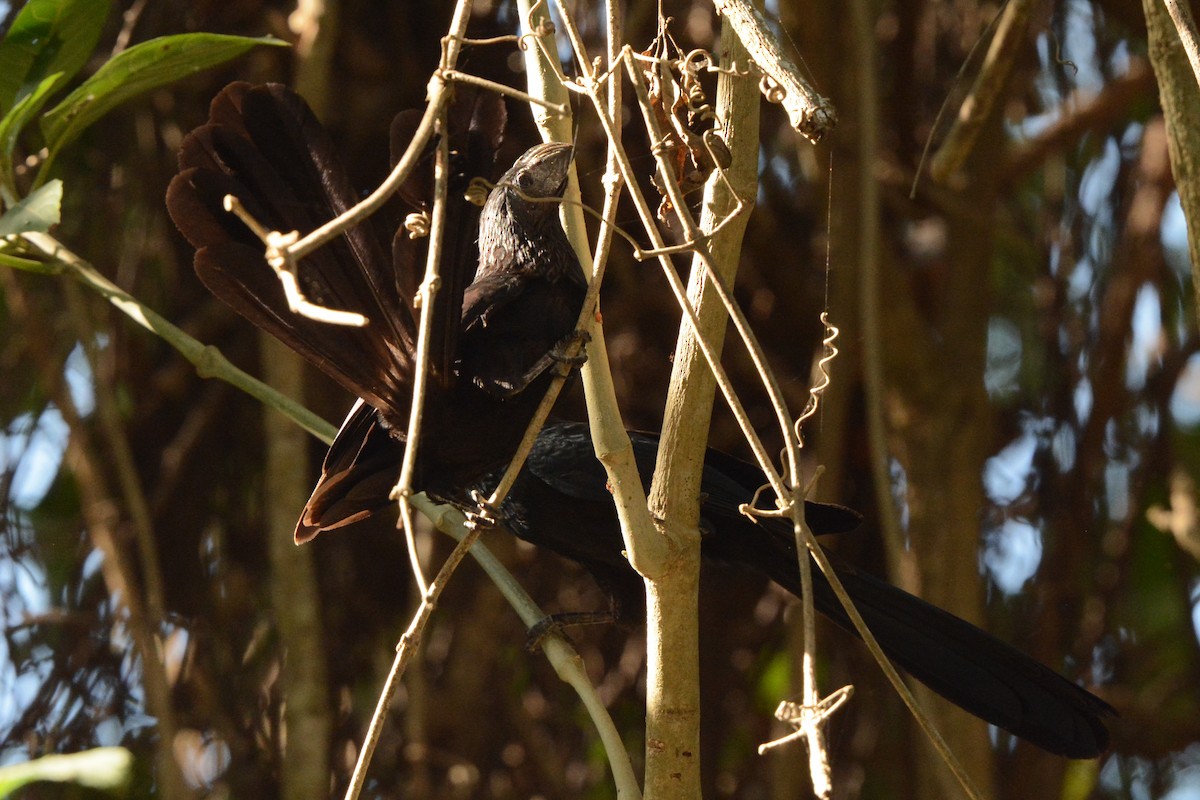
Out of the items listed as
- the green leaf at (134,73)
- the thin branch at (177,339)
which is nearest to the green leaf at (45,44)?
the green leaf at (134,73)

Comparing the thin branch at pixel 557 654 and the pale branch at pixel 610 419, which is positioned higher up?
the pale branch at pixel 610 419

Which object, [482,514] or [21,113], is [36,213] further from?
[482,514]

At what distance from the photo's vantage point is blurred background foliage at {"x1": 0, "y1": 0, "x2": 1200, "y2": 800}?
2.98 metres

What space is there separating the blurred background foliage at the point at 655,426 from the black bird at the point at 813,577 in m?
0.61

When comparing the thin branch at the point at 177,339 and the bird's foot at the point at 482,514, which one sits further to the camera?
the thin branch at the point at 177,339

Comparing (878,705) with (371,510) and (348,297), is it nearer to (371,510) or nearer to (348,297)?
(371,510)

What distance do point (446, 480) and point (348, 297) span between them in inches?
18.3

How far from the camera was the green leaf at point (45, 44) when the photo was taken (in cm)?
197

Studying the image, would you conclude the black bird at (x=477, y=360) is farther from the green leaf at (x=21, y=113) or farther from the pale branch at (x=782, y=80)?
the pale branch at (x=782, y=80)

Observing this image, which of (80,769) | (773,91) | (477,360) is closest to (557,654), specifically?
(477,360)

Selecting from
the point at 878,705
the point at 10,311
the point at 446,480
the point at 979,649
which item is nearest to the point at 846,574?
the point at 979,649

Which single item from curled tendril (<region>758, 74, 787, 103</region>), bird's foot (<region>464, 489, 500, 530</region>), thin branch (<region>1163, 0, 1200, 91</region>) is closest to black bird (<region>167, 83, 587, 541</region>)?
bird's foot (<region>464, 489, 500, 530</region>)

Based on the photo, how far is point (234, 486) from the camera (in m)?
3.19

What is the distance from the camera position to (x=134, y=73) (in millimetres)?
1935
